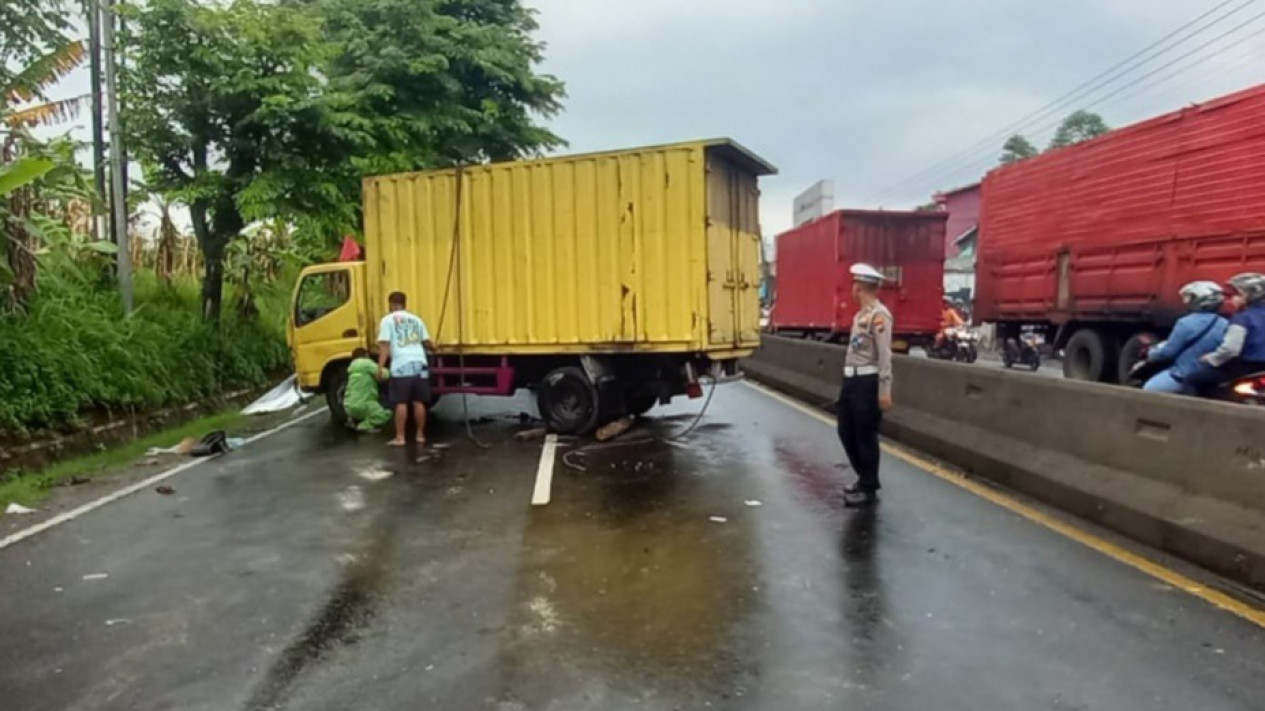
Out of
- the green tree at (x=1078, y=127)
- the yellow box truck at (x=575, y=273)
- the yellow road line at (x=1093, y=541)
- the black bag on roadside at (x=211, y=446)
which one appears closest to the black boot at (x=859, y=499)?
the yellow road line at (x=1093, y=541)

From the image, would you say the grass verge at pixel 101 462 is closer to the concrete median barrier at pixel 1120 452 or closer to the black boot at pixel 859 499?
the black boot at pixel 859 499

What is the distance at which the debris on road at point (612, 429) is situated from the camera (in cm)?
1073

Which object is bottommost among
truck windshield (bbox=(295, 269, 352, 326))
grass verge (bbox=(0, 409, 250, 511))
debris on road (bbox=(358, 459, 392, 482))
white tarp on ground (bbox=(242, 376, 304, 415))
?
debris on road (bbox=(358, 459, 392, 482))

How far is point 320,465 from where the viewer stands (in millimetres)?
9289

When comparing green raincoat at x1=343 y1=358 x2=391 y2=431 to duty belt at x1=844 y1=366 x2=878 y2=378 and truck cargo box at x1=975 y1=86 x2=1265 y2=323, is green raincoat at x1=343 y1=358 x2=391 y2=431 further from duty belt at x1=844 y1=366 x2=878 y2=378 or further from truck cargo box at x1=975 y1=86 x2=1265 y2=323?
truck cargo box at x1=975 y1=86 x2=1265 y2=323

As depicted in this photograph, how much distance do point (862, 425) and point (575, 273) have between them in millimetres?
4758

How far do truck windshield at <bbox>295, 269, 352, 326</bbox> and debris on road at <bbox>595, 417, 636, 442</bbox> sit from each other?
12.8 ft

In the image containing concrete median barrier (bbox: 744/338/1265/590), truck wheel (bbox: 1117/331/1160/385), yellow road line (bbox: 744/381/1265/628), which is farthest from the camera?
truck wheel (bbox: 1117/331/1160/385)

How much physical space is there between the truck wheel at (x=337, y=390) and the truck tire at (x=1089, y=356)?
33.2 ft

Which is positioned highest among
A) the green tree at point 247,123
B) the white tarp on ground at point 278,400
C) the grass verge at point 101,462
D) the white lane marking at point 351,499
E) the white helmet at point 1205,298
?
the green tree at point 247,123

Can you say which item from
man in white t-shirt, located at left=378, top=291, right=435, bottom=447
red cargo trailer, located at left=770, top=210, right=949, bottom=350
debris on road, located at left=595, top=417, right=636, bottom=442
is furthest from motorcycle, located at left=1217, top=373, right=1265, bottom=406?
red cargo trailer, located at left=770, top=210, right=949, bottom=350

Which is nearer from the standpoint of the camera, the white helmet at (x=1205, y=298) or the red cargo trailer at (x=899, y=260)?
the white helmet at (x=1205, y=298)

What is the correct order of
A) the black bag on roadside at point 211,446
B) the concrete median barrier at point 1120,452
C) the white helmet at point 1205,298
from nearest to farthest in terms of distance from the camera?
1. the concrete median barrier at point 1120,452
2. the white helmet at point 1205,298
3. the black bag on roadside at point 211,446

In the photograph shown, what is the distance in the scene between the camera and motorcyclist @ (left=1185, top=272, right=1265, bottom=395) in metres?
6.87
